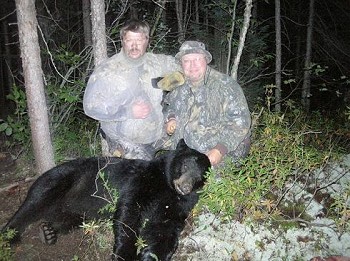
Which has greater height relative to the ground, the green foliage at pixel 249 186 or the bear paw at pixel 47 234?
the green foliage at pixel 249 186

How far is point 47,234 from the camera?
383 centimetres

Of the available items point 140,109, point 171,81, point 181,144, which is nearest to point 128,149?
point 140,109

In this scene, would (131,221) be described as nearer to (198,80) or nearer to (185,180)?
(185,180)

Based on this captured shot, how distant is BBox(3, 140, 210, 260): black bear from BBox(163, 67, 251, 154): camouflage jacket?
0.32 m

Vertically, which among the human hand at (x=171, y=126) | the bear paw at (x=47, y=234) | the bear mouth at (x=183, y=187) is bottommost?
the bear paw at (x=47, y=234)

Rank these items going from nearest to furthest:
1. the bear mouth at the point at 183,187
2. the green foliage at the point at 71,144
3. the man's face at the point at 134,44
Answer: the bear mouth at the point at 183,187, the man's face at the point at 134,44, the green foliage at the point at 71,144

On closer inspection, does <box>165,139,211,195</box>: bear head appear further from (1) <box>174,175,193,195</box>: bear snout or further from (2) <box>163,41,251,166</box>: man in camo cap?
(2) <box>163,41,251,166</box>: man in camo cap

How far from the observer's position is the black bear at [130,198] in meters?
3.54

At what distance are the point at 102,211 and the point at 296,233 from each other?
221 cm

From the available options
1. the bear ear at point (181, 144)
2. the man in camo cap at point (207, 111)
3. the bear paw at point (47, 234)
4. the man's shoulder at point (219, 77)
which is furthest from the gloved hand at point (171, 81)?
the bear paw at point (47, 234)

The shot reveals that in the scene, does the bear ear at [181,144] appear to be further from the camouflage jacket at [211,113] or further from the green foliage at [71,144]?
the green foliage at [71,144]

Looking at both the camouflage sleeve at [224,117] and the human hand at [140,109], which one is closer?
the camouflage sleeve at [224,117]

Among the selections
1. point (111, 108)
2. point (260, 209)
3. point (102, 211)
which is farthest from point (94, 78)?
point (260, 209)

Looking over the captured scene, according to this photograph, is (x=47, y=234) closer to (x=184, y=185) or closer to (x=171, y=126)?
(x=184, y=185)
